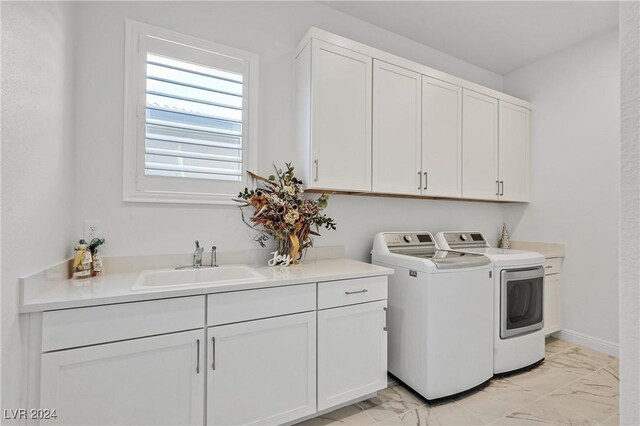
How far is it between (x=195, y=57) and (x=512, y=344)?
10.1 feet

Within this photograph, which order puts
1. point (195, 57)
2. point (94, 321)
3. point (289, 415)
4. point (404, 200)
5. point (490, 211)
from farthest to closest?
1. point (490, 211)
2. point (404, 200)
3. point (195, 57)
4. point (289, 415)
5. point (94, 321)

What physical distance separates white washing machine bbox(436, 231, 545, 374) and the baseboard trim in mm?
674

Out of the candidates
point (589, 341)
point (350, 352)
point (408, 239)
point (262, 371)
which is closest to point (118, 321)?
point (262, 371)

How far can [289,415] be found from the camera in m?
1.61

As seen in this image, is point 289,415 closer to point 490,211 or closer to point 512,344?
point 512,344

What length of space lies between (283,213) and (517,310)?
200 centimetres

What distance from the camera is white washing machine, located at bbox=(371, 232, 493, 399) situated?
195 cm

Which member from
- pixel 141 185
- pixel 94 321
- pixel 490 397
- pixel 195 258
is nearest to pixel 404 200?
pixel 490 397

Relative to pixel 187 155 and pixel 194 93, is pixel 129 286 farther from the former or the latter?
pixel 194 93

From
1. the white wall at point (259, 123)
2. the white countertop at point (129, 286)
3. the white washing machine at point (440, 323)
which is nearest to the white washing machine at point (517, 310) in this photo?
the white washing machine at point (440, 323)

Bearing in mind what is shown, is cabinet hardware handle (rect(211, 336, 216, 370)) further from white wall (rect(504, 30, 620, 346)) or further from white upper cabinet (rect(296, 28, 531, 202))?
white wall (rect(504, 30, 620, 346))

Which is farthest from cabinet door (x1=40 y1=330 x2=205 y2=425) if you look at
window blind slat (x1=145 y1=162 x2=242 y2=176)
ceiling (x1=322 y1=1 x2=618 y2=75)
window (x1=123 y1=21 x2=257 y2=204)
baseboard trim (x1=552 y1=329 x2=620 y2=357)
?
baseboard trim (x1=552 y1=329 x2=620 y2=357)

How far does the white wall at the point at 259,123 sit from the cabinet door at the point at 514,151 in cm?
96

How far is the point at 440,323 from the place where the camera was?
196 centimetres
